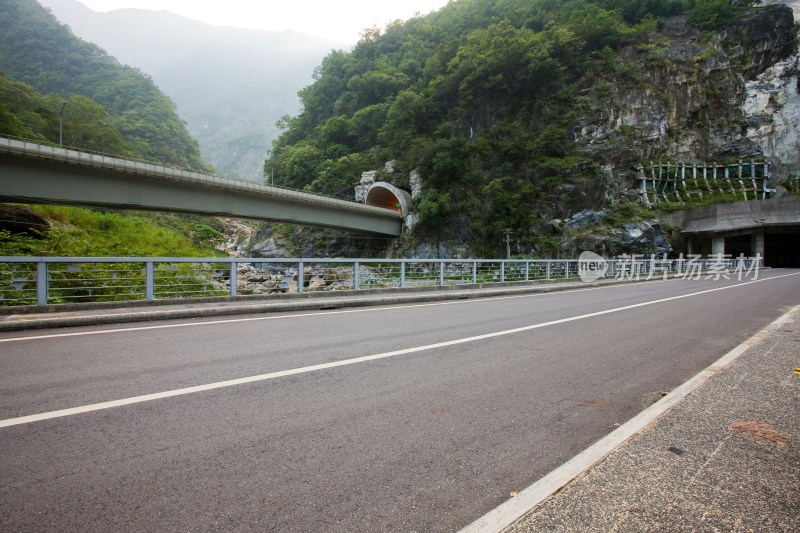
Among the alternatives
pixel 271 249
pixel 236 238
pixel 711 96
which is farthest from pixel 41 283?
pixel 711 96

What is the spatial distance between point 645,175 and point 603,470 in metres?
53.4

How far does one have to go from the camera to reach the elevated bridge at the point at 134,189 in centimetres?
2400

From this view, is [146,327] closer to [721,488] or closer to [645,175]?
[721,488]

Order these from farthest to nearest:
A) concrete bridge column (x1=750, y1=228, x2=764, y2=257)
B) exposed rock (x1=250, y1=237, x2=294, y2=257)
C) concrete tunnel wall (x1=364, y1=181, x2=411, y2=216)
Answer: exposed rock (x1=250, y1=237, x2=294, y2=257), concrete tunnel wall (x1=364, y1=181, x2=411, y2=216), concrete bridge column (x1=750, y1=228, x2=764, y2=257)

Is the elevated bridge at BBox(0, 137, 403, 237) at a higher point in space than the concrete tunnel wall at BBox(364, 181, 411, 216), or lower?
lower

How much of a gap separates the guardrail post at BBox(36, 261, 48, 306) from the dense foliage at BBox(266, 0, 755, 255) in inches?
1531

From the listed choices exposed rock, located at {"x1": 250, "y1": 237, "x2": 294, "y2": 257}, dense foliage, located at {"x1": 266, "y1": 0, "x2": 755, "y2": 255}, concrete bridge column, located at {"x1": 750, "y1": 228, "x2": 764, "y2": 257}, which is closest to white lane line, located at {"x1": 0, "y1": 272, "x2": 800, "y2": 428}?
dense foliage, located at {"x1": 266, "y1": 0, "x2": 755, "y2": 255}

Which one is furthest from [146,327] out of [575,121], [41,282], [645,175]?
[645,175]

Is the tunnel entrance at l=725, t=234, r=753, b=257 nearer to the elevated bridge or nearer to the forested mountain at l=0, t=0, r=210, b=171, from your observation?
the elevated bridge

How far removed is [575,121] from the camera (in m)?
46.4

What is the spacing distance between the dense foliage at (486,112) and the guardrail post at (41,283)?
38880 mm

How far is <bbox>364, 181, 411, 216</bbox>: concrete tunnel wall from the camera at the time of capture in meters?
49.4

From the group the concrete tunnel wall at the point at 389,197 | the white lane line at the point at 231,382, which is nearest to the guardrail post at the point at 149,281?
the white lane line at the point at 231,382

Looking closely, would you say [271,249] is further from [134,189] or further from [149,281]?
[149,281]
